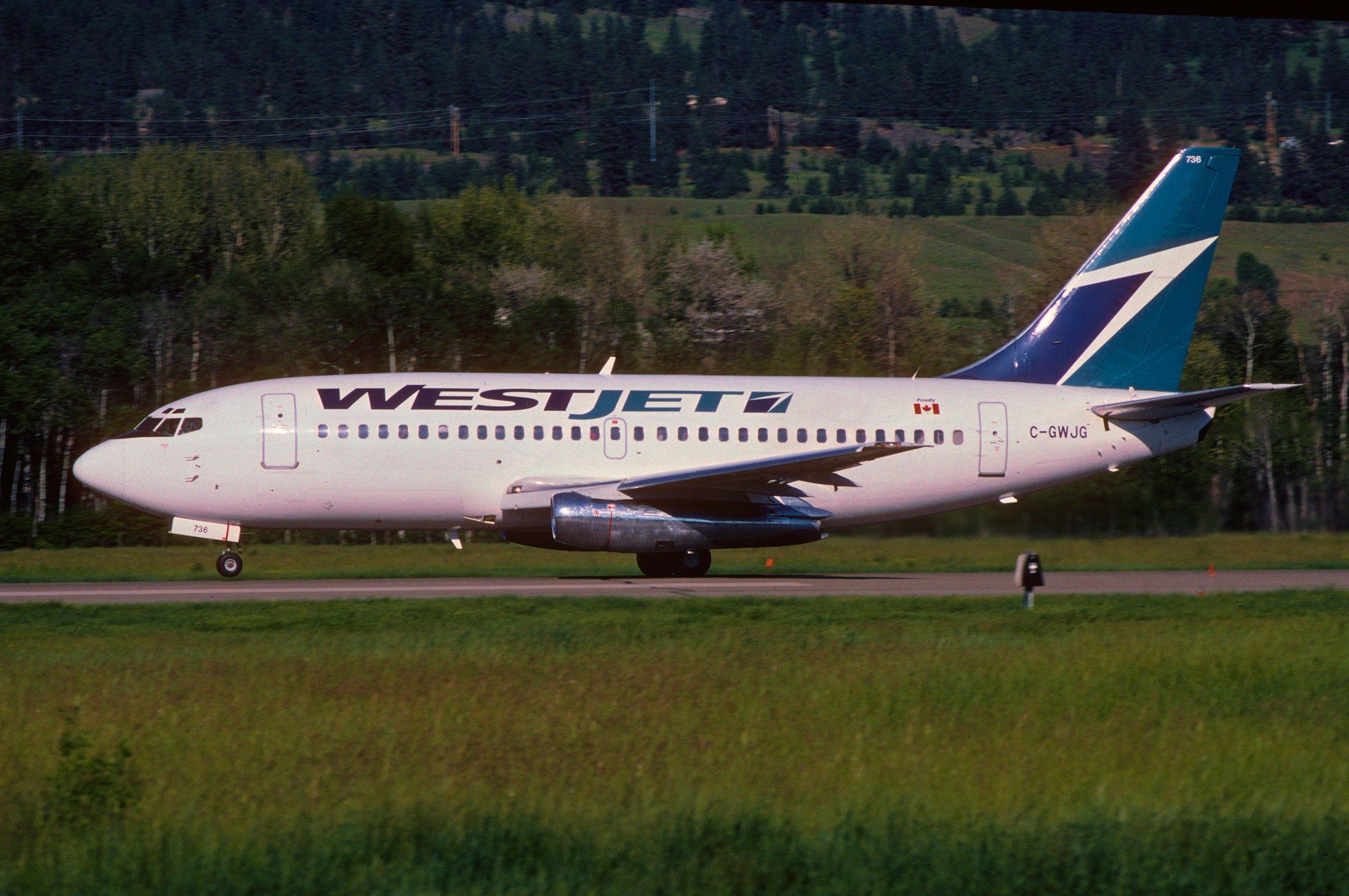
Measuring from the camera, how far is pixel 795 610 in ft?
70.8

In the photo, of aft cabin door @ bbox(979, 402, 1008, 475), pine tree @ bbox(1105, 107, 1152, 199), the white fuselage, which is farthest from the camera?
pine tree @ bbox(1105, 107, 1152, 199)

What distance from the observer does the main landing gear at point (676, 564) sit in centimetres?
2880

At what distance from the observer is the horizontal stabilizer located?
26.3m

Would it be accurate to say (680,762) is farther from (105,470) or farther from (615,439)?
(105,470)

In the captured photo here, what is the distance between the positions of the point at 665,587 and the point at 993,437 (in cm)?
773

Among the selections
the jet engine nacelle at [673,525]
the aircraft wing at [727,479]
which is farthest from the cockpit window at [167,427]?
the jet engine nacelle at [673,525]

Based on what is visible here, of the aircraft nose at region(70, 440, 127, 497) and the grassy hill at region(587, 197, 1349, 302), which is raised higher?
the grassy hill at region(587, 197, 1349, 302)

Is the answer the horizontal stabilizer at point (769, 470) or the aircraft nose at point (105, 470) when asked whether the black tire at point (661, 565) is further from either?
the aircraft nose at point (105, 470)

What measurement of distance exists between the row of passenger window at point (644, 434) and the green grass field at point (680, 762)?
9.36 metres

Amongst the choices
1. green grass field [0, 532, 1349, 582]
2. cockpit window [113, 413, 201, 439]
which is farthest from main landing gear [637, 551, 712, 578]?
cockpit window [113, 413, 201, 439]

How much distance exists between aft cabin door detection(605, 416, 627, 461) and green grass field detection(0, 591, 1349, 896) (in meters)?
10.00

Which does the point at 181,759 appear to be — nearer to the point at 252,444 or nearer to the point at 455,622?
the point at 455,622

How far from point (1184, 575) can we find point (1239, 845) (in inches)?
858

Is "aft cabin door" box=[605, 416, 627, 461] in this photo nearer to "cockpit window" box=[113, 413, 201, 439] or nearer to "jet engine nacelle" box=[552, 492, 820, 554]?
"jet engine nacelle" box=[552, 492, 820, 554]
